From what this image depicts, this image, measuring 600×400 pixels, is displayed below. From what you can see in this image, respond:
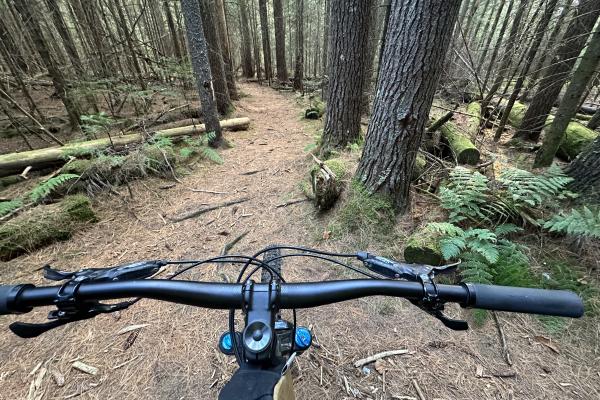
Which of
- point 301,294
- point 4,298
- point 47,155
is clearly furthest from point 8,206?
point 301,294

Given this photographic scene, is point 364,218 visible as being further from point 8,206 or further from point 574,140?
point 574,140

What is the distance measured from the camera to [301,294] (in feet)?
3.44

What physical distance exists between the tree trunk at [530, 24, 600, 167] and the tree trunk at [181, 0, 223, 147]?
22.9 ft

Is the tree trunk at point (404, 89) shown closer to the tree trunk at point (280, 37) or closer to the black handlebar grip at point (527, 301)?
the black handlebar grip at point (527, 301)

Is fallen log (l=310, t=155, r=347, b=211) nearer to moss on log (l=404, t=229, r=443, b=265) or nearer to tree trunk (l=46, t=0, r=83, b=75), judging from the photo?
moss on log (l=404, t=229, r=443, b=265)

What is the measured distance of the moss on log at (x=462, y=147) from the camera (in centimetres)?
488

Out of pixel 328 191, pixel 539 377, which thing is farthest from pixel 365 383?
pixel 328 191

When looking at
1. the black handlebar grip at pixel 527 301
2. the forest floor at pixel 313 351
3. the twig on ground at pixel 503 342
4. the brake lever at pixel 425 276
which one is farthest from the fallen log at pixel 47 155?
the twig on ground at pixel 503 342

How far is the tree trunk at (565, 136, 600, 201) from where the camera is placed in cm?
312

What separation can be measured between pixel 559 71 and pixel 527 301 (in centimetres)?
800

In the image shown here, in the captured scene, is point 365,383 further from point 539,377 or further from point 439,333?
point 539,377

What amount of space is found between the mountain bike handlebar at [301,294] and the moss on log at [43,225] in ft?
11.9

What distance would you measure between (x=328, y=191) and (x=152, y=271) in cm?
277

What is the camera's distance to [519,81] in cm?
636
